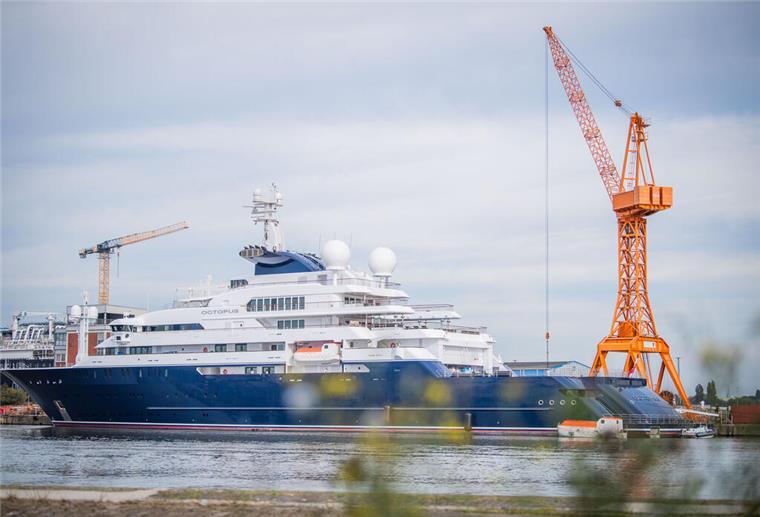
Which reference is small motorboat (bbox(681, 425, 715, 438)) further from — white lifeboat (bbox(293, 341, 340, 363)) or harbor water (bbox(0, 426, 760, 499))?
white lifeboat (bbox(293, 341, 340, 363))

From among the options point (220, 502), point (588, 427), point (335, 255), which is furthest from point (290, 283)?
point (220, 502)

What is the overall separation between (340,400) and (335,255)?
24.5 feet

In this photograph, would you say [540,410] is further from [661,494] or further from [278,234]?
[661,494]

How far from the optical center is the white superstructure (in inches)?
1773

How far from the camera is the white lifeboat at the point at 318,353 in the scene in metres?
44.9

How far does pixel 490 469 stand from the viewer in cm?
2811

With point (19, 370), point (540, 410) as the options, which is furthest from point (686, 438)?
point (19, 370)

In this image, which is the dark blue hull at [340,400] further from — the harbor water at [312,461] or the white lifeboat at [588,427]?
the harbor water at [312,461]

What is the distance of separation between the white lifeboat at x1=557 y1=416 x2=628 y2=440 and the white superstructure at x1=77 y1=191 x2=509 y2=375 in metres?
5.92

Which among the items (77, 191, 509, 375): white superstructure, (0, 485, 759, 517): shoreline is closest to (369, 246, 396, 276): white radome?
(77, 191, 509, 375): white superstructure

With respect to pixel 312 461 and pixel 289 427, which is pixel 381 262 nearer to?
pixel 289 427

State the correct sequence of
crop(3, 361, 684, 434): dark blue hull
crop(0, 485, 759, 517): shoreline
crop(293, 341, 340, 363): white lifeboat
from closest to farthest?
crop(0, 485, 759, 517): shoreline < crop(3, 361, 684, 434): dark blue hull < crop(293, 341, 340, 363): white lifeboat

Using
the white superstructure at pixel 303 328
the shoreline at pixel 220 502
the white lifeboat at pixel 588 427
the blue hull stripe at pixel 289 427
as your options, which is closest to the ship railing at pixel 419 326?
the white superstructure at pixel 303 328

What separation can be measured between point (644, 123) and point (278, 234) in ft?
75.3
